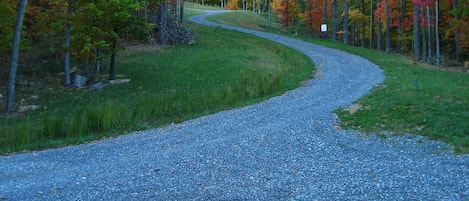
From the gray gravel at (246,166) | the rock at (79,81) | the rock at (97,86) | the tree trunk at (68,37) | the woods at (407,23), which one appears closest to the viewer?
the gray gravel at (246,166)

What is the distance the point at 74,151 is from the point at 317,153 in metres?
5.17

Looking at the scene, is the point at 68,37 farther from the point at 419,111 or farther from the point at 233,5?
the point at 233,5

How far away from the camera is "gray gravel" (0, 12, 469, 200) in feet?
20.2

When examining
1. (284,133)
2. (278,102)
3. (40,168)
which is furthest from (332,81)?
(40,168)

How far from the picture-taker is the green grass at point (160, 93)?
37.9 ft

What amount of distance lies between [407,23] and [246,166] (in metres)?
32.9

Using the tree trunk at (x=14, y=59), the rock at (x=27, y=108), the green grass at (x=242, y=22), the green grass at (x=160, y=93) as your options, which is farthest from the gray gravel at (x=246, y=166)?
the green grass at (x=242, y=22)

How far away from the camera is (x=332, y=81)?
1798 centimetres

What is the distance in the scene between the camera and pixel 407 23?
36094 mm

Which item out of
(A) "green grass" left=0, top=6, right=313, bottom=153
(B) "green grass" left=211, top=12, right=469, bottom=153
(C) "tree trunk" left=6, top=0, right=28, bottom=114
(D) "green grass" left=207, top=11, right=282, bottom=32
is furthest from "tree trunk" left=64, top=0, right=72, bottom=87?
(D) "green grass" left=207, top=11, right=282, bottom=32

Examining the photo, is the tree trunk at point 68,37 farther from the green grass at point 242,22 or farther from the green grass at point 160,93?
the green grass at point 242,22

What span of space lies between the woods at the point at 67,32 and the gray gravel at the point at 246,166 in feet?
26.9

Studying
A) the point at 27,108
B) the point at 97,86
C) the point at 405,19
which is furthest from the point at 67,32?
the point at 405,19

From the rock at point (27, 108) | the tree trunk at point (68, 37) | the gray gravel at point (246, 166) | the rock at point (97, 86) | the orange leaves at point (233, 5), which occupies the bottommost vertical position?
the gray gravel at point (246, 166)
